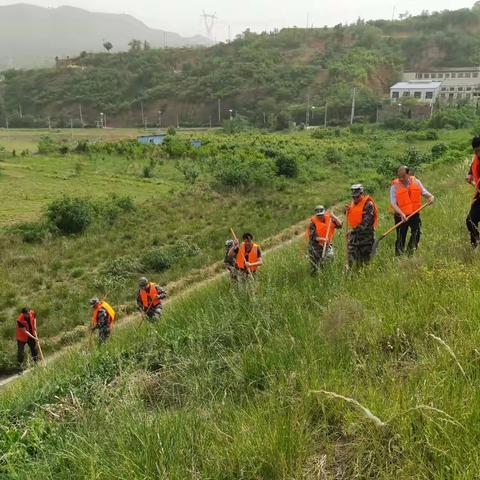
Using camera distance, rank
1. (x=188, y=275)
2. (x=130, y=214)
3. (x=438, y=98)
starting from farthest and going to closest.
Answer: (x=438, y=98) < (x=130, y=214) < (x=188, y=275)

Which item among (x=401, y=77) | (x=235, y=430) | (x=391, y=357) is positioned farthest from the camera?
(x=401, y=77)

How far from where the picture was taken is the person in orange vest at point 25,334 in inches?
413

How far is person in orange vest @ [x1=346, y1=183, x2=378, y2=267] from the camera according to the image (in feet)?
24.2

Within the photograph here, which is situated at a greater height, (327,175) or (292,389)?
(292,389)

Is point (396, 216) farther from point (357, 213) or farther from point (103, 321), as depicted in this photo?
point (103, 321)

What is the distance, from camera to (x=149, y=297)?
955 cm

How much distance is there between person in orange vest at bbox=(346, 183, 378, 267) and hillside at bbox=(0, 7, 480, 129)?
239 ft

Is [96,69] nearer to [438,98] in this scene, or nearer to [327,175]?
[438,98]

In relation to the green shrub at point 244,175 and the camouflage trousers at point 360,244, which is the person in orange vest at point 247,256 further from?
the green shrub at point 244,175

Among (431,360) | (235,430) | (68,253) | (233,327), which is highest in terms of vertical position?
(431,360)

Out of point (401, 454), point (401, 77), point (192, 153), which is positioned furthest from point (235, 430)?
→ point (401, 77)

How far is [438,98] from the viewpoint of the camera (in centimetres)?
8131

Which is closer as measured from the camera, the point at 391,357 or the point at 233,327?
the point at 391,357

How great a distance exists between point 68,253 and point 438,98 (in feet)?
252
